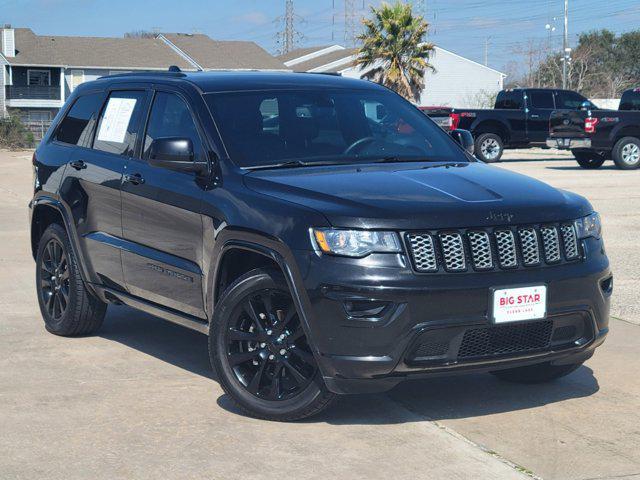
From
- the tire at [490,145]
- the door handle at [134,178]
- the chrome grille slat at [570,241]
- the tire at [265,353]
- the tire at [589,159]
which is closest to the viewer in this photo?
the tire at [265,353]

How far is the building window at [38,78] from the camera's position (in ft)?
214

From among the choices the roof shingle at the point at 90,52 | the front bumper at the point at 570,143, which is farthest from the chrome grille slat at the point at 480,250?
the roof shingle at the point at 90,52

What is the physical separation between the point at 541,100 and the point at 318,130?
24042mm

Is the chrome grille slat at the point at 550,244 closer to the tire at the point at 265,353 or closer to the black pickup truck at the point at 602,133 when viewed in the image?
the tire at the point at 265,353

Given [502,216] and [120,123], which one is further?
[120,123]

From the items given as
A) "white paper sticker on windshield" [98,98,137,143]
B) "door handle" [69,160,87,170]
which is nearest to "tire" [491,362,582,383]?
"white paper sticker on windshield" [98,98,137,143]

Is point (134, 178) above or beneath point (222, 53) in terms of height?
beneath

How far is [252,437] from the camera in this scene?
5160 mm

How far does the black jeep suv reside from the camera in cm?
498

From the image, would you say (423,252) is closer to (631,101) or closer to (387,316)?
(387,316)

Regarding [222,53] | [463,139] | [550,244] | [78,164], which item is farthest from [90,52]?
[550,244]

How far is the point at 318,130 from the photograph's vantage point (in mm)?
6324

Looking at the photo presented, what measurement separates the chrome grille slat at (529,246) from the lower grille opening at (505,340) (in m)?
0.30

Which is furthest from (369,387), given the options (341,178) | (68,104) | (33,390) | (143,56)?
(143,56)
